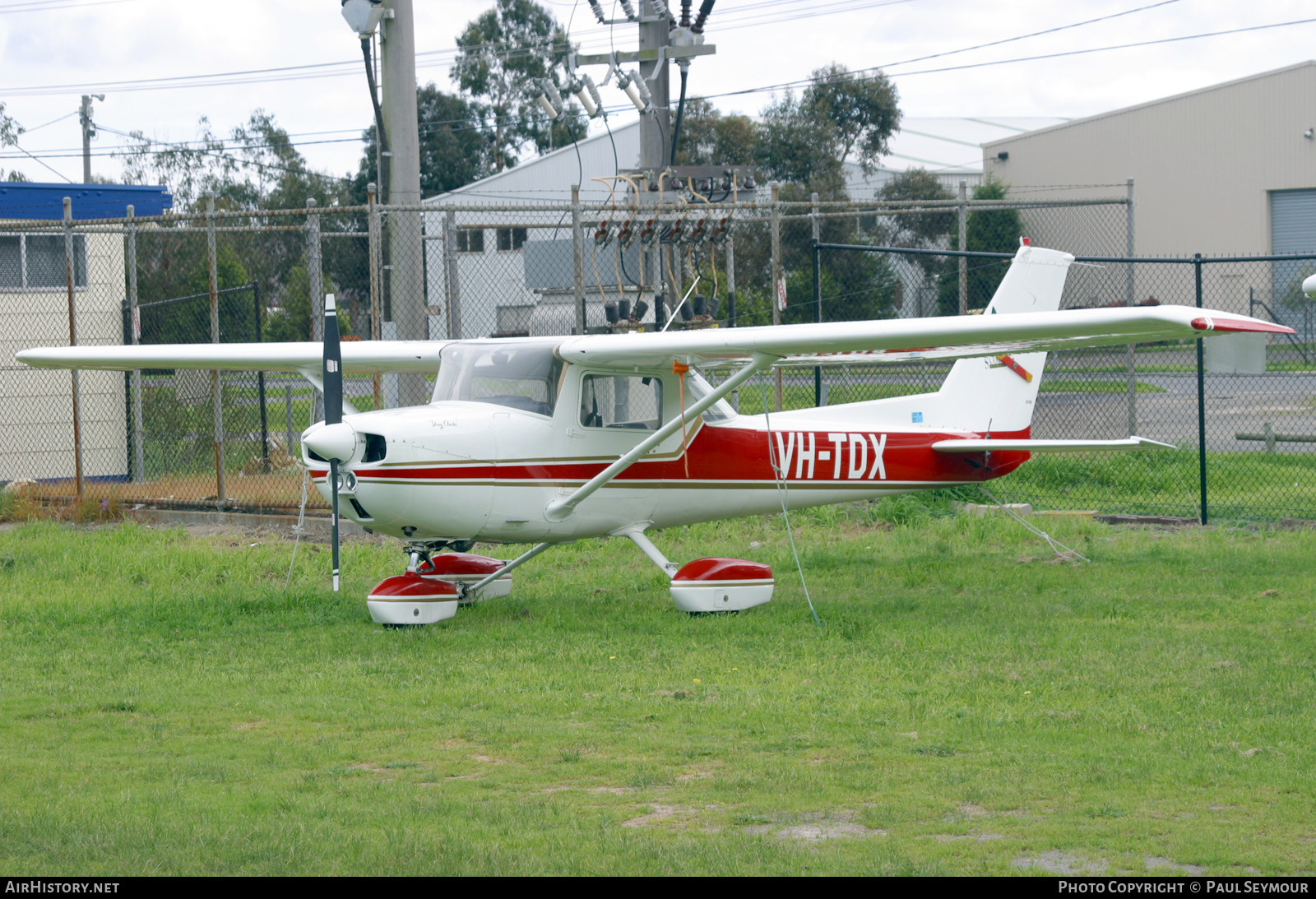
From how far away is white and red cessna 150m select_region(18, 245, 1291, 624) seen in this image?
28.7 ft

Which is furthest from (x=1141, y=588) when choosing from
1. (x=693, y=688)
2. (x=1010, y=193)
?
(x=1010, y=193)

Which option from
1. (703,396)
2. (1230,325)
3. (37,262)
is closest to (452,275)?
(703,396)

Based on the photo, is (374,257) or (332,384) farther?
(374,257)

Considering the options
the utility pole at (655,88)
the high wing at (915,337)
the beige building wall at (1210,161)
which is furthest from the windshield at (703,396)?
the beige building wall at (1210,161)

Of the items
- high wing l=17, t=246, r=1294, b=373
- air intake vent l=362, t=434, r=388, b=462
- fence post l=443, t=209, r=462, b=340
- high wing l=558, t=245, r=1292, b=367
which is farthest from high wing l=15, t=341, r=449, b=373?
fence post l=443, t=209, r=462, b=340

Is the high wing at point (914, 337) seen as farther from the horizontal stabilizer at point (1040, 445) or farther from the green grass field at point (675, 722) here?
the green grass field at point (675, 722)

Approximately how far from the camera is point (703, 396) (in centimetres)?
1005

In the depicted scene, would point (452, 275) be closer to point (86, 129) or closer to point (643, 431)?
point (643, 431)

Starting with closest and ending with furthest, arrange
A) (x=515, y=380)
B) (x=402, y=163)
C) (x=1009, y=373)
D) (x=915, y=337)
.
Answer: (x=915, y=337) → (x=515, y=380) → (x=1009, y=373) → (x=402, y=163)

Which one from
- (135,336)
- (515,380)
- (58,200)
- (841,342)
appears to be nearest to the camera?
(841,342)

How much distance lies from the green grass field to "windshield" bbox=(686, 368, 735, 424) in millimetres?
1466

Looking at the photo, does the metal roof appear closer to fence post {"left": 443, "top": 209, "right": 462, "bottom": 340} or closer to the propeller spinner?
fence post {"left": 443, "top": 209, "right": 462, "bottom": 340}

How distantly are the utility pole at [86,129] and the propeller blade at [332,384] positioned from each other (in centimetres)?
4638

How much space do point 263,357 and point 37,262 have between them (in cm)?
929
